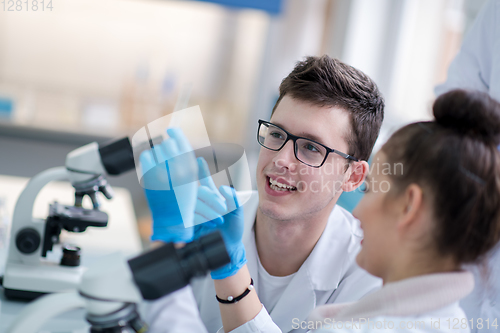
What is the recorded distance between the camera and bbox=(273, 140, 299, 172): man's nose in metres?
1.31

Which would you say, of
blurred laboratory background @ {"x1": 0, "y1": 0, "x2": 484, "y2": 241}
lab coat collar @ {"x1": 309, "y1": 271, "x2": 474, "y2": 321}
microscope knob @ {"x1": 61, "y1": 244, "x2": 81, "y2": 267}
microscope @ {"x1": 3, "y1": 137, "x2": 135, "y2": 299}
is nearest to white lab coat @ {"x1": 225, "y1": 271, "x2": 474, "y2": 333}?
lab coat collar @ {"x1": 309, "y1": 271, "x2": 474, "y2": 321}

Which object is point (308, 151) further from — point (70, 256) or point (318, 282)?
Result: point (70, 256)

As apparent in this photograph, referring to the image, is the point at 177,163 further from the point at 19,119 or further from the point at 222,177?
the point at 19,119

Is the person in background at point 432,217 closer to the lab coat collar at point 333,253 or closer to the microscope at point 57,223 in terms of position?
the lab coat collar at point 333,253

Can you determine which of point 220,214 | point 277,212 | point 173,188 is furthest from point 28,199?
point 277,212

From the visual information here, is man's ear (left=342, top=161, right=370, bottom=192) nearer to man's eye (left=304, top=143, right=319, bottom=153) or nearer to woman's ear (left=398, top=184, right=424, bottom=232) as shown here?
man's eye (left=304, top=143, right=319, bottom=153)

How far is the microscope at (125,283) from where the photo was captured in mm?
614

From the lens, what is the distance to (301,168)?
1321mm

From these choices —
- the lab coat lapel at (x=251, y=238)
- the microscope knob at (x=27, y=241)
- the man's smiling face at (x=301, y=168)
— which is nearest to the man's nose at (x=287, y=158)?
the man's smiling face at (x=301, y=168)

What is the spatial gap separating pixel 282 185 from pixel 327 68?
1.28 ft

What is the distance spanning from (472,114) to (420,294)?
1.14 feet

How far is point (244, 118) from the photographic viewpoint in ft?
14.0

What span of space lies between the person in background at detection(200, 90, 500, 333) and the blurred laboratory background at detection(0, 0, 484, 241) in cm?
272

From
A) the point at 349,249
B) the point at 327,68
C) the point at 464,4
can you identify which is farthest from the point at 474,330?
the point at 464,4
